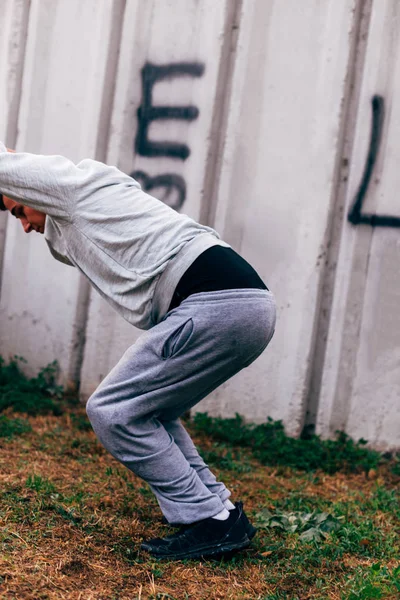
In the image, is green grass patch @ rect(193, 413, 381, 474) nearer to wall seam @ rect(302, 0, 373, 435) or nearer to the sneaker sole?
wall seam @ rect(302, 0, 373, 435)

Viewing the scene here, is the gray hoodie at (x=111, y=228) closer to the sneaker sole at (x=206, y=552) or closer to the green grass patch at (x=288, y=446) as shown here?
the sneaker sole at (x=206, y=552)

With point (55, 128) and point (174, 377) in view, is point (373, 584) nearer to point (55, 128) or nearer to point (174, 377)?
→ point (174, 377)

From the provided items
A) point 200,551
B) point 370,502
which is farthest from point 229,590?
point 370,502

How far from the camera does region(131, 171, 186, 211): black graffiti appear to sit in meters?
4.98

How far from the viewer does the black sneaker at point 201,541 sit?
299 cm

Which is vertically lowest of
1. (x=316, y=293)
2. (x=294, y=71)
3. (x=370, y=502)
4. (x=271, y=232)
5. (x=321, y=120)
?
(x=370, y=502)

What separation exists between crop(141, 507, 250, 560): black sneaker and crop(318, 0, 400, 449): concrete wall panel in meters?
1.91

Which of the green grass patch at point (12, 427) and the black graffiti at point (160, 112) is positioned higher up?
the black graffiti at point (160, 112)

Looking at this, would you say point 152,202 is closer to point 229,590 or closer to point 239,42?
point 229,590

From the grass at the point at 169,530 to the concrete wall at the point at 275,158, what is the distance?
1.24ft

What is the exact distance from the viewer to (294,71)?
476 cm

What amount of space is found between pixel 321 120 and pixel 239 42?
0.75m

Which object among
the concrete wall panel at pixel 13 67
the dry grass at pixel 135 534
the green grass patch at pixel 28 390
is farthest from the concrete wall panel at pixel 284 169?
the concrete wall panel at pixel 13 67

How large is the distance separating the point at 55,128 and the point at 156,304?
2.74m
